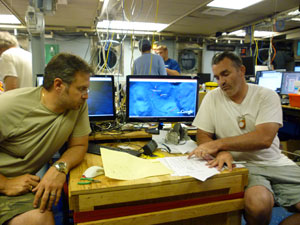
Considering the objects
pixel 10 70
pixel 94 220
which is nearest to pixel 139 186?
pixel 94 220

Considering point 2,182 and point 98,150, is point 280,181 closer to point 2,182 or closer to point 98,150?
point 98,150

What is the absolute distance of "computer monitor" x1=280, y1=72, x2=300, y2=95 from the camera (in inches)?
141

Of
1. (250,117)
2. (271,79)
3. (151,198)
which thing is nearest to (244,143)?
(250,117)

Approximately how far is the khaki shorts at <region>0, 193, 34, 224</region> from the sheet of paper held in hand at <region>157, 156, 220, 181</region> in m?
0.68

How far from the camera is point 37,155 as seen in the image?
1207 mm

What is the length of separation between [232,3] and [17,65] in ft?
12.7

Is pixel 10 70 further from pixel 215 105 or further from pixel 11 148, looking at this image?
pixel 215 105

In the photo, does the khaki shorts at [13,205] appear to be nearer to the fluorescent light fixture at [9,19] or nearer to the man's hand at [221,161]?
the man's hand at [221,161]

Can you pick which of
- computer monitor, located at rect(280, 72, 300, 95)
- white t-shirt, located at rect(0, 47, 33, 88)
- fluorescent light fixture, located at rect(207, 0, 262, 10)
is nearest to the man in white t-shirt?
white t-shirt, located at rect(0, 47, 33, 88)

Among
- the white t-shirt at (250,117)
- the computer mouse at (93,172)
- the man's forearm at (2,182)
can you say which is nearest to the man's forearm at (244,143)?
the white t-shirt at (250,117)

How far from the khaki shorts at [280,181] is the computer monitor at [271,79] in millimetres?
2850

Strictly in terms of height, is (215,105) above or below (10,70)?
below

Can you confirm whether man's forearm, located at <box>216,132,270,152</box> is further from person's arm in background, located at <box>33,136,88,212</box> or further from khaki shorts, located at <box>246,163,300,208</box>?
person's arm in background, located at <box>33,136,88,212</box>

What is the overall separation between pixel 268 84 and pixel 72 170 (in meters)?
3.84
